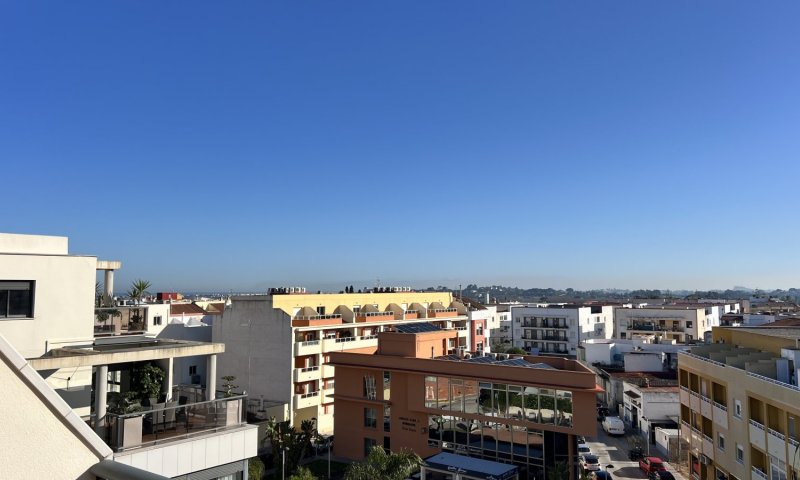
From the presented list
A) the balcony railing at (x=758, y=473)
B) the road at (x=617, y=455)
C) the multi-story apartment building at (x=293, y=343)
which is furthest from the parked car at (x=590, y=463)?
the multi-story apartment building at (x=293, y=343)

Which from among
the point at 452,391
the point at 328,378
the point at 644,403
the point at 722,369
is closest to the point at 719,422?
the point at 722,369

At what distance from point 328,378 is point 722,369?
28435 mm

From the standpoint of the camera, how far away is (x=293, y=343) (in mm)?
43094

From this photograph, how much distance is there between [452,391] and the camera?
33.2 m

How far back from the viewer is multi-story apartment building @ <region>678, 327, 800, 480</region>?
23375mm

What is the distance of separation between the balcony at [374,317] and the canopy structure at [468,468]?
2208 cm

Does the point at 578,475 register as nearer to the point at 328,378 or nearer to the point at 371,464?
the point at 371,464

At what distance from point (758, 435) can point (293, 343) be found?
30.3m

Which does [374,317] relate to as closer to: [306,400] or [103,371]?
[306,400]

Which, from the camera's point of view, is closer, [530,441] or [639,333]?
[530,441]

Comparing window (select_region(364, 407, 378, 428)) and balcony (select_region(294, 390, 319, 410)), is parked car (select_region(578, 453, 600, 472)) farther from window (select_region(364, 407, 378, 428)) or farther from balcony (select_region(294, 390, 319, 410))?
balcony (select_region(294, 390, 319, 410))

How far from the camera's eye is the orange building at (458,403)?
29531mm

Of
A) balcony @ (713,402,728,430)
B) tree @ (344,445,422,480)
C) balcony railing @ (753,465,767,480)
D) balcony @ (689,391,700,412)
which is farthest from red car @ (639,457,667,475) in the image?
tree @ (344,445,422,480)

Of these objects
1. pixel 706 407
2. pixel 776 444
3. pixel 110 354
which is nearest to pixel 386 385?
pixel 706 407
